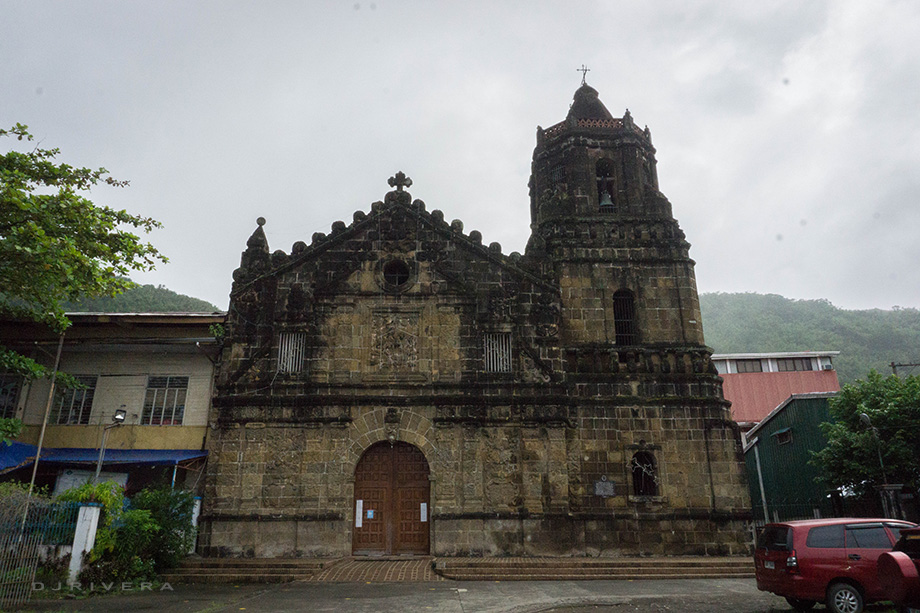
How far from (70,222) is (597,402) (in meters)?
15.8

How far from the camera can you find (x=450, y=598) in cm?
1285

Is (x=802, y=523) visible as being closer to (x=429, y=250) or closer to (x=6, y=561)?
(x=429, y=250)

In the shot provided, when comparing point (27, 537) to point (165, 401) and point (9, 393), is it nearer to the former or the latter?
point (165, 401)

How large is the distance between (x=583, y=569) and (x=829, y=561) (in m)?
6.63

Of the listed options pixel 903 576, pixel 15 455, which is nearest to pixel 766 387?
pixel 903 576

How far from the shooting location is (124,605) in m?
12.5

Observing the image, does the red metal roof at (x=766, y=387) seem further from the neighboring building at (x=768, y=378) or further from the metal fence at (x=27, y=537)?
the metal fence at (x=27, y=537)

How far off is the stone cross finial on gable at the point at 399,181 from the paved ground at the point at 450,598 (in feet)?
42.6

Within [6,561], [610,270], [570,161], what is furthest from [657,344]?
[6,561]

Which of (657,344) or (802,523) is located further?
(657,344)

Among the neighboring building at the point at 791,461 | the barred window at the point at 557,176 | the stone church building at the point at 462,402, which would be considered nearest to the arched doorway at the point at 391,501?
the stone church building at the point at 462,402

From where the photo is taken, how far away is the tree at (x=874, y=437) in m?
19.3

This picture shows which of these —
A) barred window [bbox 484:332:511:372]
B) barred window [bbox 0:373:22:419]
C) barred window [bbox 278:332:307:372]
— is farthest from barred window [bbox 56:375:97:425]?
barred window [bbox 484:332:511:372]

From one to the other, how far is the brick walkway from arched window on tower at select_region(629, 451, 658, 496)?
703 centimetres
